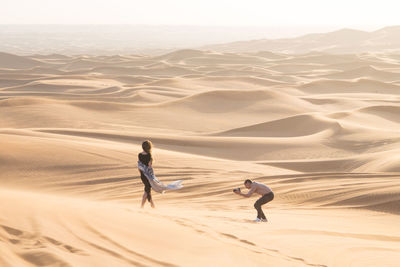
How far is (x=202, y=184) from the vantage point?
966 cm

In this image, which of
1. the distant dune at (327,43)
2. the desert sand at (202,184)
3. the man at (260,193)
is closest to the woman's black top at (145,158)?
the desert sand at (202,184)

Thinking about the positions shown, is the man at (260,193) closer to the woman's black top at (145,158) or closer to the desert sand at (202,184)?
the desert sand at (202,184)

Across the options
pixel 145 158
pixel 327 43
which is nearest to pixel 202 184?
pixel 145 158

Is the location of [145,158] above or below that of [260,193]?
above

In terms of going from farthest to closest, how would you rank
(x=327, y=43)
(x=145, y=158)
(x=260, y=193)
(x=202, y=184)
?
(x=327, y=43)
(x=202, y=184)
(x=145, y=158)
(x=260, y=193)

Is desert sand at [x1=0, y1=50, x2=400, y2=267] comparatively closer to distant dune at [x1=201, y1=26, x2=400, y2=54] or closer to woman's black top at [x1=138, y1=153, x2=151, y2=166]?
woman's black top at [x1=138, y1=153, x2=151, y2=166]

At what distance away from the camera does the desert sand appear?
15.6 ft

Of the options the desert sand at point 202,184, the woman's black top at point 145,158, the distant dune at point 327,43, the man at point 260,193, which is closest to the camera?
the desert sand at point 202,184

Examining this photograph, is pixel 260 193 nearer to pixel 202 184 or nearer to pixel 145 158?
pixel 145 158

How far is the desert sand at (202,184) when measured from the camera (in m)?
4.76

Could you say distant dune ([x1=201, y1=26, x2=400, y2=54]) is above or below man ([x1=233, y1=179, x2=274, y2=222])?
above

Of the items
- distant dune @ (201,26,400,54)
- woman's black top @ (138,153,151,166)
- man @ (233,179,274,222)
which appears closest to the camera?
man @ (233,179,274,222)

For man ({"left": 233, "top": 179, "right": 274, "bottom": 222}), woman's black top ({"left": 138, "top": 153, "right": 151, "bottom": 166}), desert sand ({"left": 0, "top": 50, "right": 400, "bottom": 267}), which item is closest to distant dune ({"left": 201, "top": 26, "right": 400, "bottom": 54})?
desert sand ({"left": 0, "top": 50, "right": 400, "bottom": 267})

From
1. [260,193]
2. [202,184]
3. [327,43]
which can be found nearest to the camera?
[260,193]
